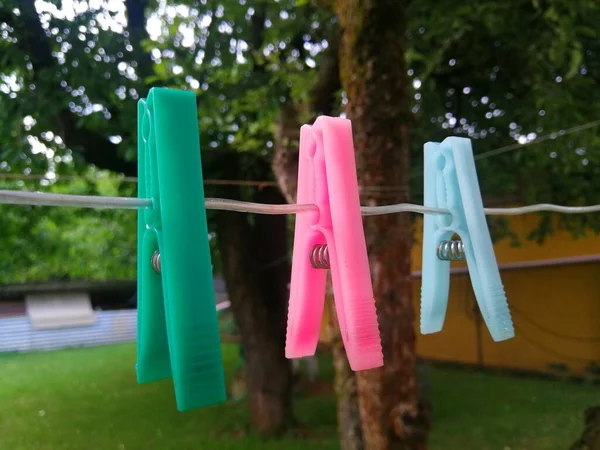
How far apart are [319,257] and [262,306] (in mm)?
3328

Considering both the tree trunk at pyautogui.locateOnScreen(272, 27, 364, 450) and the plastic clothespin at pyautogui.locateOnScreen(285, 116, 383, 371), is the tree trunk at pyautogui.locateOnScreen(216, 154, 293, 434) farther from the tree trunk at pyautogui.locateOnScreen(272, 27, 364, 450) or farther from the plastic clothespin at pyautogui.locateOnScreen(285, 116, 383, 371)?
the plastic clothespin at pyautogui.locateOnScreen(285, 116, 383, 371)

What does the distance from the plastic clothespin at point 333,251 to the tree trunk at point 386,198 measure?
3.20ft

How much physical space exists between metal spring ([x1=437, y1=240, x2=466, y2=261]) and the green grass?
3.22 m

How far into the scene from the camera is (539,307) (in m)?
5.54

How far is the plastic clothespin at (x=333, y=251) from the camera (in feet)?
2.31

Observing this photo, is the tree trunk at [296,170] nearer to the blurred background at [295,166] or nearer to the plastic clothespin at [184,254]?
the blurred background at [295,166]

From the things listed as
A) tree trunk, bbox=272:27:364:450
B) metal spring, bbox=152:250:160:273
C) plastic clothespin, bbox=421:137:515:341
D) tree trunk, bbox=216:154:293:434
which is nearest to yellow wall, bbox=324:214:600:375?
tree trunk, bbox=216:154:293:434

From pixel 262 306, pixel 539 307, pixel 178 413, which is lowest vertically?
pixel 178 413

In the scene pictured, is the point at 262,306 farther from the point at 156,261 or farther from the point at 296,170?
the point at 156,261

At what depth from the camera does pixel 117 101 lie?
10.0 ft

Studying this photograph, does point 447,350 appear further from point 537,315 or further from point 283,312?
point 283,312

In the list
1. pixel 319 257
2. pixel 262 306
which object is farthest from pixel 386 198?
pixel 262 306

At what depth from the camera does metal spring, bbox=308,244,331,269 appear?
2.43ft

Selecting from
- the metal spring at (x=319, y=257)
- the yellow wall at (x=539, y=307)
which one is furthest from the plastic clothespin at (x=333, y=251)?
the yellow wall at (x=539, y=307)
